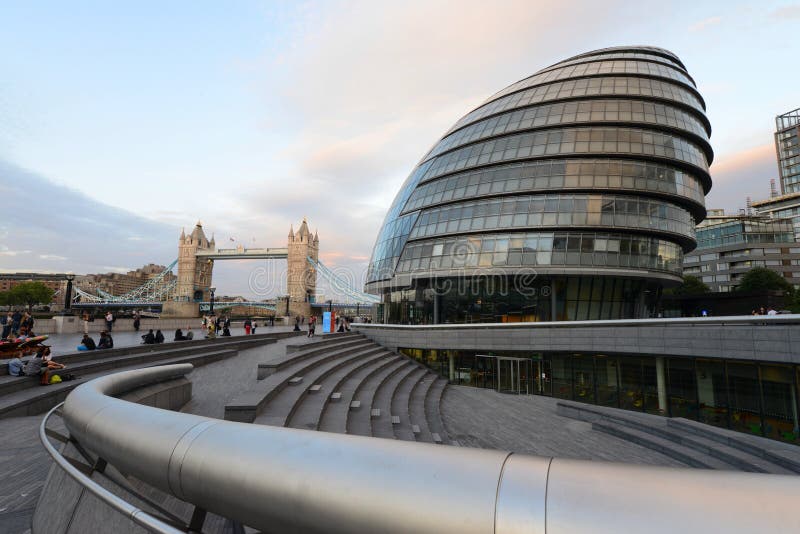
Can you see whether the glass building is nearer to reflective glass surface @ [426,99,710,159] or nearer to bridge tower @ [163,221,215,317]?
reflective glass surface @ [426,99,710,159]

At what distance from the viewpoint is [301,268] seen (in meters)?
141

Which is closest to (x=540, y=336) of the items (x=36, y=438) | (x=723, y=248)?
(x=36, y=438)

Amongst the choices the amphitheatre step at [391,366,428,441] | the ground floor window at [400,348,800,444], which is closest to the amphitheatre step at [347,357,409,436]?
the amphitheatre step at [391,366,428,441]

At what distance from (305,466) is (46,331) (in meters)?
33.6

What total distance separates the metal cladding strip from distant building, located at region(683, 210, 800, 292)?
105877 mm

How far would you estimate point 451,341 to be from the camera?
31.6 metres

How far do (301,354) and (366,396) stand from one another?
4457 mm

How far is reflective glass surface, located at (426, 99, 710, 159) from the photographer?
35.7m

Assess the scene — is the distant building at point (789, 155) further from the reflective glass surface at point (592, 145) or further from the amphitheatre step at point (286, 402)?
the amphitheatre step at point (286, 402)

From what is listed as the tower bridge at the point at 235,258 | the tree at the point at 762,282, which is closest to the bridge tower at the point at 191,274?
the tower bridge at the point at 235,258

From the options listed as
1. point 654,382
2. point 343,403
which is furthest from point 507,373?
point 343,403

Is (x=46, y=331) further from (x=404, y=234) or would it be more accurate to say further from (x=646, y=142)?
(x=646, y=142)

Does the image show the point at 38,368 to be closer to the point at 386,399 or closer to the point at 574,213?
the point at 386,399

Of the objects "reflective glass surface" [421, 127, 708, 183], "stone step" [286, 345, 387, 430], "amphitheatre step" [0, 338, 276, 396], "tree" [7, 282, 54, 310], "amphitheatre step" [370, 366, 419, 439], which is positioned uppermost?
"reflective glass surface" [421, 127, 708, 183]
